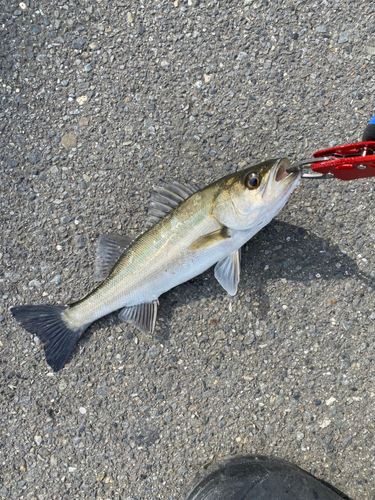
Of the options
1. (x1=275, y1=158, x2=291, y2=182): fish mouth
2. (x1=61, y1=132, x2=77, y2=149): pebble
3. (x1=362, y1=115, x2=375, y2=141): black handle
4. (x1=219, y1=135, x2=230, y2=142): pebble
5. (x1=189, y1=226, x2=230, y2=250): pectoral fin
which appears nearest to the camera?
(x1=362, y1=115, x2=375, y2=141): black handle

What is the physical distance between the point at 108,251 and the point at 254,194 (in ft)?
4.39

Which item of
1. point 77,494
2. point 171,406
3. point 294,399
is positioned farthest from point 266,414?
point 77,494

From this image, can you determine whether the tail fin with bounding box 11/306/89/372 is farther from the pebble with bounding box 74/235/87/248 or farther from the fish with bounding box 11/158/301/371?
the pebble with bounding box 74/235/87/248

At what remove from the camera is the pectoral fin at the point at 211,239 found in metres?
2.98

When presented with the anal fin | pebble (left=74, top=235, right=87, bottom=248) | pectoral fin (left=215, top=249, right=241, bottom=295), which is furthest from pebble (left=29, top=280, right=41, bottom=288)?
pectoral fin (left=215, top=249, right=241, bottom=295)

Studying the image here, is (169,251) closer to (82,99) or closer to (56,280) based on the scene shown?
(56,280)

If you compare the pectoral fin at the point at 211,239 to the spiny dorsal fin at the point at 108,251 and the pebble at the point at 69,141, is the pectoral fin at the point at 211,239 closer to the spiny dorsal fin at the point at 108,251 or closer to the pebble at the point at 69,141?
the spiny dorsal fin at the point at 108,251

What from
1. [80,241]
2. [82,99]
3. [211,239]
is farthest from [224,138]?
[80,241]

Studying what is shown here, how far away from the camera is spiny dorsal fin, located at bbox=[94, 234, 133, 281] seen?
10.9ft

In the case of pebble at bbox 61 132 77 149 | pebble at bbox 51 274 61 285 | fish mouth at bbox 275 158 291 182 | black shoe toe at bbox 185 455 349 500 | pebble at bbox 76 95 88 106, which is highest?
pebble at bbox 76 95 88 106

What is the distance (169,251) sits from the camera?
10.1 feet

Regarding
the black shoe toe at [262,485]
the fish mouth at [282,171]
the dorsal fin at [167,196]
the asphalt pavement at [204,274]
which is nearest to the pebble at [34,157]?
the asphalt pavement at [204,274]

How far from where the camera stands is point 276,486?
3260mm

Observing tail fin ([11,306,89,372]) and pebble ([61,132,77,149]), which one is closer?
tail fin ([11,306,89,372])
